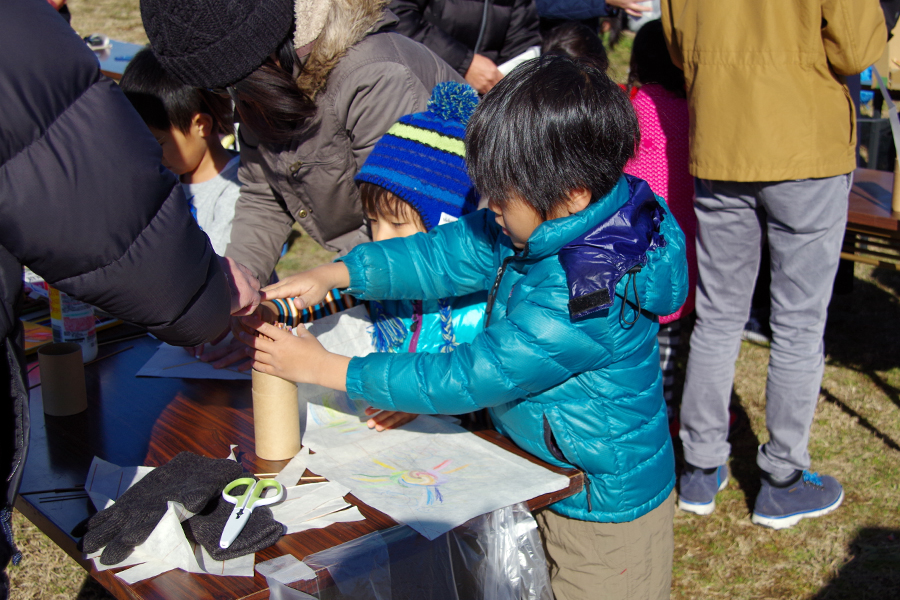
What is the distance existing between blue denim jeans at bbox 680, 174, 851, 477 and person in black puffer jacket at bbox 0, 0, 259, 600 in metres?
1.82

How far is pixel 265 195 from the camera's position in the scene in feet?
7.91

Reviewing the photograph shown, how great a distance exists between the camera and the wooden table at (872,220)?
105 inches

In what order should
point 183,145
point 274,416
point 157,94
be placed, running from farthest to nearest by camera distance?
point 183,145 → point 157,94 → point 274,416

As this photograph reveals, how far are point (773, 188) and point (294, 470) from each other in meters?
1.68

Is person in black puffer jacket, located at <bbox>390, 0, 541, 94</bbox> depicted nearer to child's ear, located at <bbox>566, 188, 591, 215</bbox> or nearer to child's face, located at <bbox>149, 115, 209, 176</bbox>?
child's face, located at <bbox>149, 115, 209, 176</bbox>

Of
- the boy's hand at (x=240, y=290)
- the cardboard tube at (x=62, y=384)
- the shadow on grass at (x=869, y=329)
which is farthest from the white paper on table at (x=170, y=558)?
the shadow on grass at (x=869, y=329)

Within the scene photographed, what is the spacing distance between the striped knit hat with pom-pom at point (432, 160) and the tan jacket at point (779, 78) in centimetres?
84

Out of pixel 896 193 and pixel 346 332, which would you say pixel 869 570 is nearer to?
pixel 896 193

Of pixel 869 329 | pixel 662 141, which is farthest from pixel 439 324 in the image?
pixel 869 329

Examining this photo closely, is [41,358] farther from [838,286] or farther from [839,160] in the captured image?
[838,286]

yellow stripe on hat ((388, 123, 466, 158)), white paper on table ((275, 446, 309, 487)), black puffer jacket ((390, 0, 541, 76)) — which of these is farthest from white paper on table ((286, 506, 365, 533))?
black puffer jacket ((390, 0, 541, 76))

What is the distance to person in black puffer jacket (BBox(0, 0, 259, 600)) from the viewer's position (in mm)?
940

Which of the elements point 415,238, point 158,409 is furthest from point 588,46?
A: point 158,409

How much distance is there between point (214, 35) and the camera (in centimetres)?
173
